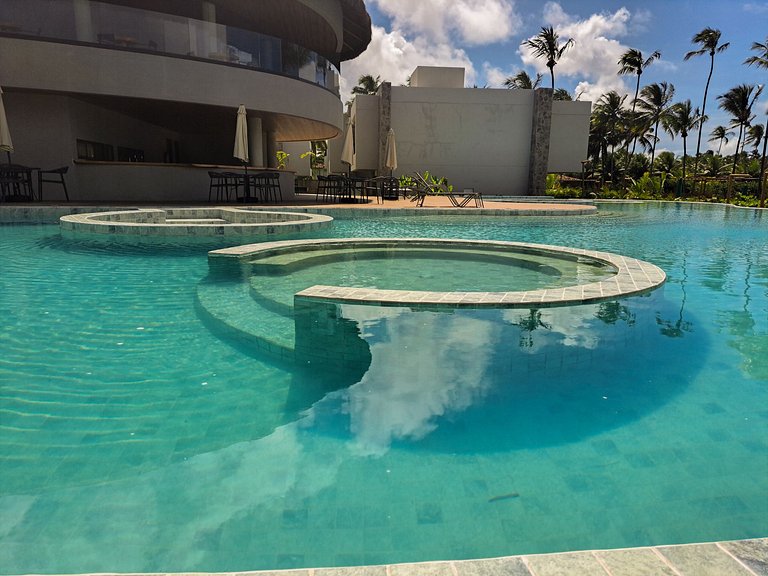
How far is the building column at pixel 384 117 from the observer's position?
2622 centimetres

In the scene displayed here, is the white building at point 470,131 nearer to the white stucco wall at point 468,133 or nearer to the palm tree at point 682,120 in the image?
the white stucco wall at point 468,133

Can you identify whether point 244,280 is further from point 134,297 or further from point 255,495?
point 255,495

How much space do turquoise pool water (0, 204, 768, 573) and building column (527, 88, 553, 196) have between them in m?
24.3

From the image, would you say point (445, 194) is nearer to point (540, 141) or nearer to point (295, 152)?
point (540, 141)

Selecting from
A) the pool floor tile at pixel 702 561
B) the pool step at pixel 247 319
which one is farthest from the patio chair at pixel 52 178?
the pool floor tile at pixel 702 561

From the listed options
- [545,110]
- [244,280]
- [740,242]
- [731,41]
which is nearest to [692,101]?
[731,41]

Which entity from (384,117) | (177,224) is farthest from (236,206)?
(384,117)

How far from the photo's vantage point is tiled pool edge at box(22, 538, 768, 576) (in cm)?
138

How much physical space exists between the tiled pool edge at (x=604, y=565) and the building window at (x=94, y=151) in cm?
1716

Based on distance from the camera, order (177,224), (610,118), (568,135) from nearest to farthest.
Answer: (177,224) → (568,135) → (610,118)

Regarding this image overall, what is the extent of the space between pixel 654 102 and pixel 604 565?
45712 mm

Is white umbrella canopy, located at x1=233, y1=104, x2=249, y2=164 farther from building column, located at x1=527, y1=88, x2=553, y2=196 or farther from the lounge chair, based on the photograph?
building column, located at x1=527, y1=88, x2=553, y2=196

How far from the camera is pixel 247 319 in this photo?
429 cm

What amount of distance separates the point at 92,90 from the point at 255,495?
589 inches
